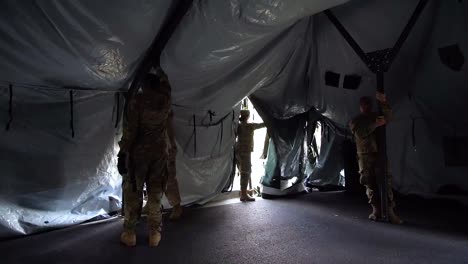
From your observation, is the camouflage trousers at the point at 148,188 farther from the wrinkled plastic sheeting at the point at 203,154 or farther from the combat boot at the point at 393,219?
the combat boot at the point at 393,219

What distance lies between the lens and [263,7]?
289 centimetres

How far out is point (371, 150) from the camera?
3641mm

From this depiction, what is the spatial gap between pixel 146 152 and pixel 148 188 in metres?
0.32

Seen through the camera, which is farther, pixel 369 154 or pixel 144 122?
pixel 369 154

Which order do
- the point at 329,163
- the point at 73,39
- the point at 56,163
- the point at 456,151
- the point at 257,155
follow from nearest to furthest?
the point at 73,39
the point at 56,163
the point at 456,151
the point at 329,163
the point at 257,155

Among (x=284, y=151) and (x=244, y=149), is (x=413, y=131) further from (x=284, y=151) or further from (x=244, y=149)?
(x=244, y=149)

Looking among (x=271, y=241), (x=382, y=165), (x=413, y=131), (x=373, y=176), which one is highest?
(x=413, y=131)

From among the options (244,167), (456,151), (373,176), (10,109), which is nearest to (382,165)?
(373,176)

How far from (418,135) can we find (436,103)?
23.1 inches

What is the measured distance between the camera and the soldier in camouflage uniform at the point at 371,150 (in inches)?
140

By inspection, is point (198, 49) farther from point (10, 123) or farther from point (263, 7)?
point (10, 123)

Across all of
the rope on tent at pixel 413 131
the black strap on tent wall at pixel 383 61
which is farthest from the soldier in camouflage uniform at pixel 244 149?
the rope on tent at pixel 413 131

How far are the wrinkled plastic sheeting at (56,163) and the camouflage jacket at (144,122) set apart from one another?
91 cm

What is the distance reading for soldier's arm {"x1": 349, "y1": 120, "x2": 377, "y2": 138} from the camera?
3.55m
